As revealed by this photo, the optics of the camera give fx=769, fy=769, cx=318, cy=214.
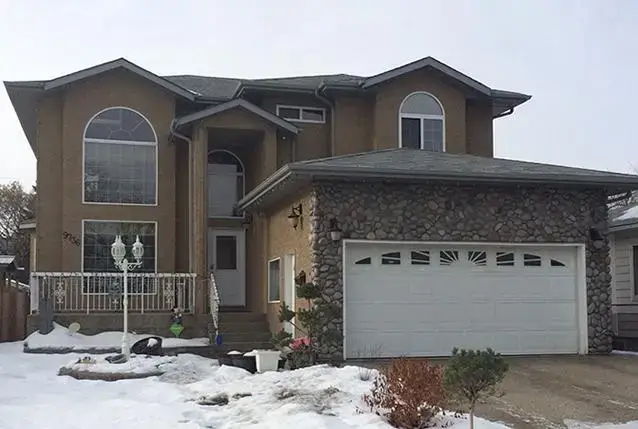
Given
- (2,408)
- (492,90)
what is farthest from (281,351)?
(492,90)

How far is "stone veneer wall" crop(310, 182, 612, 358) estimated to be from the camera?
43.5 ft

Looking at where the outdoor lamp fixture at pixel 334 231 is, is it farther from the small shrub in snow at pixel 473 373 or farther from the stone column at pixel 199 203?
the small shrub in snow at pixel 473 373

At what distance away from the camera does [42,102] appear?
61.4 feet

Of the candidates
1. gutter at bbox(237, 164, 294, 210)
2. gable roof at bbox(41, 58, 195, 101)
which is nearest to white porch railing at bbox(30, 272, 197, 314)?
gutter at bbox(237, 164, 294, 210)

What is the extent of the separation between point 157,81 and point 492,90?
29.2ft

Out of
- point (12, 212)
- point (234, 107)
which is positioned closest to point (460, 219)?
point (234, 107)

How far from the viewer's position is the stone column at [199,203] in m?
17.5

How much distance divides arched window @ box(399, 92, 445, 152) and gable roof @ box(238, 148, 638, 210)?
508 centimetres

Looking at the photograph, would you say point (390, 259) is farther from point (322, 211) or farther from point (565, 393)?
point (565, 393)

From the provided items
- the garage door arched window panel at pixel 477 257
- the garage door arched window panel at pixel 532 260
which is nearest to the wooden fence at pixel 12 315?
the garage door arched window panel at pixel 477 257

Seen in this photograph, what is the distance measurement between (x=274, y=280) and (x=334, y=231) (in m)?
4.25

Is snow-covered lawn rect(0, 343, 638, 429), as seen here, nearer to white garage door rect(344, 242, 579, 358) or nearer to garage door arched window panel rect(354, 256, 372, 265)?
white garage door rect(344, 242, 579, 358)

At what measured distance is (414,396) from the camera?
752 centimetres

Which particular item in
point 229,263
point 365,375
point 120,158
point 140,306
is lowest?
point 365,375
